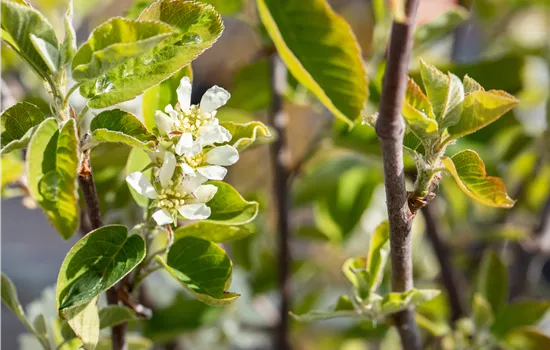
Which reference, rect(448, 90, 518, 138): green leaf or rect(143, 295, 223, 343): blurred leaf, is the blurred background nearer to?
rect(143, 295, 223, 343): blurred leaf

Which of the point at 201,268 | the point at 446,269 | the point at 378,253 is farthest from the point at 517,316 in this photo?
the point at 201,268

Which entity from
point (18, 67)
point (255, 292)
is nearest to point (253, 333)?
point (255, 292)

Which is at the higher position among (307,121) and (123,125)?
(123,125)

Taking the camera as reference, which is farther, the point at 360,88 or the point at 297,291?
the point at 297,291

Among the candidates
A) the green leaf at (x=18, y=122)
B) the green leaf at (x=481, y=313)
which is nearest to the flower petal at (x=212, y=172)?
the green leaf at (x=18, y=122)

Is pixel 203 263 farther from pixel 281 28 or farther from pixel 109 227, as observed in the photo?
pixel 281 28

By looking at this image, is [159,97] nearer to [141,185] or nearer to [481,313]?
[141,185]

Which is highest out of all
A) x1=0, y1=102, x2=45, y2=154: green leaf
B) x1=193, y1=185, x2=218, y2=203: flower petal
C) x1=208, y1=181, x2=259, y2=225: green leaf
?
x1=0, y1=102, x2=45, y2=154: green leaf

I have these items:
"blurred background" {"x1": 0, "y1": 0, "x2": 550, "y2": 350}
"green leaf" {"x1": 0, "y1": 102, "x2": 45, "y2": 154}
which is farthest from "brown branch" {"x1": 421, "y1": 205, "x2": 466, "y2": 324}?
"green leaf" {"x1": 0, "y1": 102, "x2": 45, "y2": 154}
